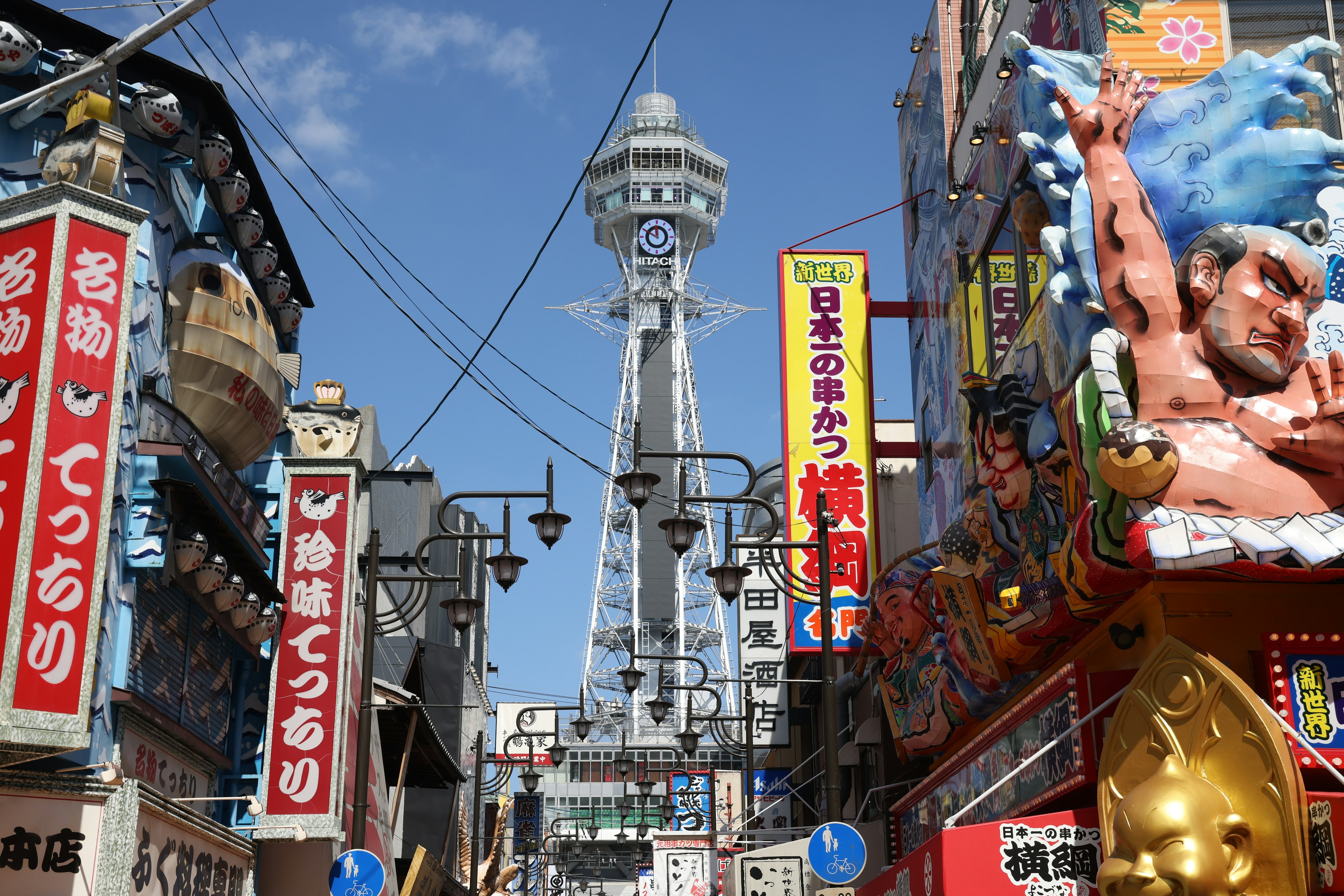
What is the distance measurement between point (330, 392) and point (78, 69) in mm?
7978

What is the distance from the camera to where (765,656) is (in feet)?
139

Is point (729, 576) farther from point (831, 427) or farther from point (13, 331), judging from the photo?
point (13, 331)

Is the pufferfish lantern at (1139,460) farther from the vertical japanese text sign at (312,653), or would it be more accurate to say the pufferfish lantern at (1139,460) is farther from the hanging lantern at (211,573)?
the vertical japanese text sign at (312,653)

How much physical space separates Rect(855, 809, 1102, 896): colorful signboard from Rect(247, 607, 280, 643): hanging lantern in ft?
32.6

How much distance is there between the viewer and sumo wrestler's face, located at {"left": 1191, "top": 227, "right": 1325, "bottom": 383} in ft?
42.5

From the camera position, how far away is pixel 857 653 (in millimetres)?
26656

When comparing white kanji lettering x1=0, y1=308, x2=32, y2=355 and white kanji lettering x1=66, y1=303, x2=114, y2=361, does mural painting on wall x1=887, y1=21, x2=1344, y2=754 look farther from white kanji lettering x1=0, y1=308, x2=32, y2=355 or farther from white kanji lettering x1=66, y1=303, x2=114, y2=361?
white kanji lettering x1=0, y1=308, x2=32, y2=355

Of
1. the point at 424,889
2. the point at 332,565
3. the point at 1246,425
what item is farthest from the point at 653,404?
the point at 1246,425

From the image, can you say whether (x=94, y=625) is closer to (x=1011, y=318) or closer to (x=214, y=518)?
(x=214, y=518)

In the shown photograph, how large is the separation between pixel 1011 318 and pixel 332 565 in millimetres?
10903

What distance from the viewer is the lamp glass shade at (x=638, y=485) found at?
17016 millimetres

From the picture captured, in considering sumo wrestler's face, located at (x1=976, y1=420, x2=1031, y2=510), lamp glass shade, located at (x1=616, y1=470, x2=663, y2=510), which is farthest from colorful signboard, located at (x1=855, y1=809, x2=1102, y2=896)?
lamp glass shade, located at (x1=616, y1=470, x2=663, y2=510)

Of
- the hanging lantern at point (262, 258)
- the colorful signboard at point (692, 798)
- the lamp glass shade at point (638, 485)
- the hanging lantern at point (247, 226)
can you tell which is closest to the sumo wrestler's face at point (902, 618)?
the lamp glass shade at point (638, 485)

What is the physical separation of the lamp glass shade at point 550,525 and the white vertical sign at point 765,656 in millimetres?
21209
